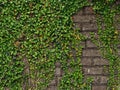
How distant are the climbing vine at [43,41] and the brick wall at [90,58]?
7 cm

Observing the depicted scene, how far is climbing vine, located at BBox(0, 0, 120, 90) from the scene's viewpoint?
4.02 m

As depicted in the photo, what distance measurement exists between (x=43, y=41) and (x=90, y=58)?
660 millimetres

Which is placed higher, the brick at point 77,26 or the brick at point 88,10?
the brick at point 88,10

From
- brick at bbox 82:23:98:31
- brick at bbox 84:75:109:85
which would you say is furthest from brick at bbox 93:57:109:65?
brick at bbox 82:23:98:31

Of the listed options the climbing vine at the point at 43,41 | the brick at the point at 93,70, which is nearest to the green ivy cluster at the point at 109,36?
the climbing vine at the point at 43,41

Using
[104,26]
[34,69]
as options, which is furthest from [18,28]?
[104,26]

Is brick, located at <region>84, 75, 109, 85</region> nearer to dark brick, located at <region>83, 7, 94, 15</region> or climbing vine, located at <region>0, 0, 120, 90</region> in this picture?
climbing vine, located at <region>0, 0, 120, 90</region>

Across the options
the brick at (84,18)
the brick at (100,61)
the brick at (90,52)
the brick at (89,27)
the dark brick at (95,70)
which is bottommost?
the dark brick at (95,70)

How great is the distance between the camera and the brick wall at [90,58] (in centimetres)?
407

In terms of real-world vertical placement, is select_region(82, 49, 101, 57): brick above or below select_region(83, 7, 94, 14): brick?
below

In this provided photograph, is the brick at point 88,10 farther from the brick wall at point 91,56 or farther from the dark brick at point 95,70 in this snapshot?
the dark brick at point 95,70

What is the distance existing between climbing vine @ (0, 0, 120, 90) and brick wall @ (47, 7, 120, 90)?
0.07 meters

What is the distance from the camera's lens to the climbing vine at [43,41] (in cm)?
402

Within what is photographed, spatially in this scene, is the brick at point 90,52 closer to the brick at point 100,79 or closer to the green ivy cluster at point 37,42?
the green ivy cluster at point 37,42
